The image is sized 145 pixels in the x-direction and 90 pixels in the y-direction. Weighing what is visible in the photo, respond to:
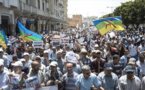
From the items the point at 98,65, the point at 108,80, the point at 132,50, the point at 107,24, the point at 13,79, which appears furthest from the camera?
the point at 107,24

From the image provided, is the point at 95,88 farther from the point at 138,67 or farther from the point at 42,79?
the point at 138,67

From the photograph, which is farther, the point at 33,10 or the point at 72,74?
the point at 33,10

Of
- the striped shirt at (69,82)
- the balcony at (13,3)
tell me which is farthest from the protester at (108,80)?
the balcony at (13,3)

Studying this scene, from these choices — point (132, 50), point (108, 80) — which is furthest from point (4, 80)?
point (132, 50)

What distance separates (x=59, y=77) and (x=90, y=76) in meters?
0.85

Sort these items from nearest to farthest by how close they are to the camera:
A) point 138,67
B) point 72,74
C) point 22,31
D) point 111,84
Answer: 1. point 111,84
2. point 72,74
3. point 138,67
4. point 22,31

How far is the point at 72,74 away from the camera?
4.77 meters

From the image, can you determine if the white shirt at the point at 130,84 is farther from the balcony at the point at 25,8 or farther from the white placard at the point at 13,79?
the balcony at the point at 25,8

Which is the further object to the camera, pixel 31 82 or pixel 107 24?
pixel 107 24

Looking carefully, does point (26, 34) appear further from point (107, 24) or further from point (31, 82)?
point (31, 82)

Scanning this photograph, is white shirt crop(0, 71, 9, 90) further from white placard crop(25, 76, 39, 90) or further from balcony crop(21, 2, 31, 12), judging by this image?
balcony crop(21, 2, 31, 12)

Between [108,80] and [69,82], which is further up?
[108,80]

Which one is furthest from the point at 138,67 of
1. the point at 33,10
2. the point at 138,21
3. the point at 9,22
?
the point at 138,21

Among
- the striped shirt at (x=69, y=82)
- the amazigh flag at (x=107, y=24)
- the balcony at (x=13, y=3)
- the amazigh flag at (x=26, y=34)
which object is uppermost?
the balcony at (x=13, y=3)
